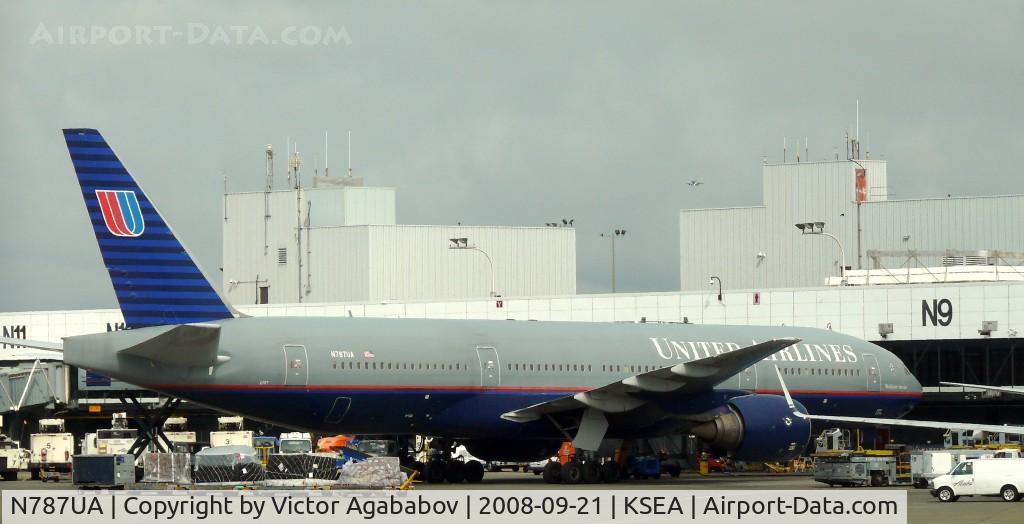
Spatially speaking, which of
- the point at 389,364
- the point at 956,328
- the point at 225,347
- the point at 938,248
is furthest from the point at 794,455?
the point at 938,248

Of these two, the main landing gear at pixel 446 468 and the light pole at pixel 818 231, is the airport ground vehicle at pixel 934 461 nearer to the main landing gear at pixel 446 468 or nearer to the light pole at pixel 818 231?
the main landing gear at pixel 446 468

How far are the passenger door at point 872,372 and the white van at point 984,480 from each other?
13.5 metres

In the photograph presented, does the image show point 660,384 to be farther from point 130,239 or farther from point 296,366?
point 130,239

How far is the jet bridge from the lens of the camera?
57.2 meters

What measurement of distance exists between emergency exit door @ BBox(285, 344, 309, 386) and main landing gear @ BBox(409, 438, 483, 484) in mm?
6142

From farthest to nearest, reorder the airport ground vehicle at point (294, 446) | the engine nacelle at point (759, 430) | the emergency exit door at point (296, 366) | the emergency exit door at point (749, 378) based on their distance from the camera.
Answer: the airport ground vehicle at point (294, 446)
the emergency exit door at point (749, 378)
the engine nacelle at point (759, 430)
the emergency exit door at point (296, 366)

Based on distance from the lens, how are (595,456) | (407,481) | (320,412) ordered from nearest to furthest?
(407,481), (320,412), (595,456)

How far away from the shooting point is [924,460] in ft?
141

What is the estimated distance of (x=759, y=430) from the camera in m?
43.9

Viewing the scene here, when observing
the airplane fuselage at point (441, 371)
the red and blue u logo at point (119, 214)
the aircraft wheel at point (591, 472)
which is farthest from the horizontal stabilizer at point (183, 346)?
the aircraft wheel at point (591, 472)

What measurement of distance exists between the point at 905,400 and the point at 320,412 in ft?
66.7

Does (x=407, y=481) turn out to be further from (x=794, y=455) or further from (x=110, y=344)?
(x=794, y=455)

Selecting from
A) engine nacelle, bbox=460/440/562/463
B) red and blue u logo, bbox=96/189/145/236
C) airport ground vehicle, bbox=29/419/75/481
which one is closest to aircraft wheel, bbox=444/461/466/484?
engine nacelle, bbox=460/440/562/463

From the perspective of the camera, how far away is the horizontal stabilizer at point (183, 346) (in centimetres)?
3781
